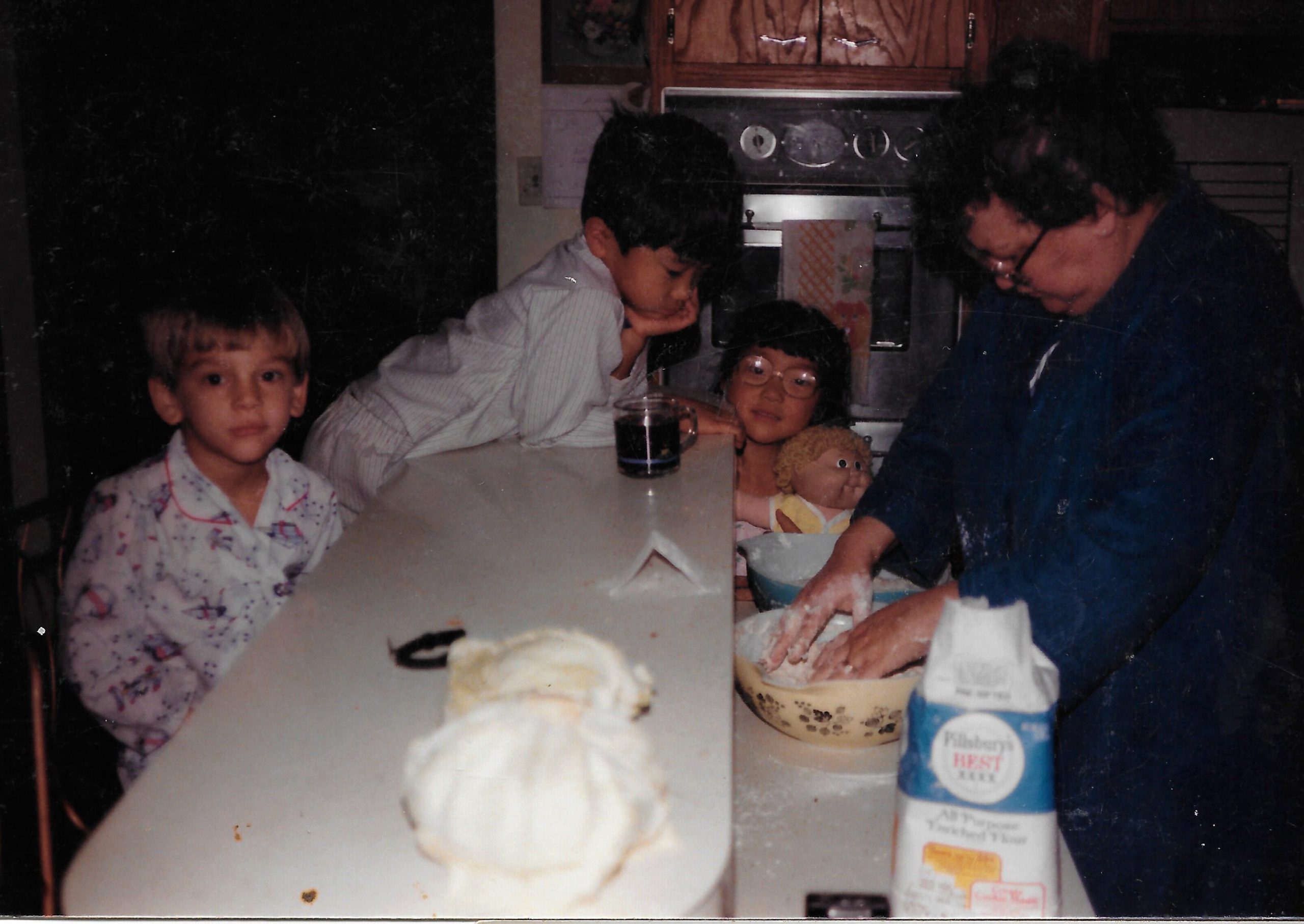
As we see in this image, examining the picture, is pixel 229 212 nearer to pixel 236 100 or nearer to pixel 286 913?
pixel 236 100

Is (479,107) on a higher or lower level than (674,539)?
higher

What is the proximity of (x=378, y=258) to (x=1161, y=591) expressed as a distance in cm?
125

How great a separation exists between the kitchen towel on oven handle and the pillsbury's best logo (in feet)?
5.63

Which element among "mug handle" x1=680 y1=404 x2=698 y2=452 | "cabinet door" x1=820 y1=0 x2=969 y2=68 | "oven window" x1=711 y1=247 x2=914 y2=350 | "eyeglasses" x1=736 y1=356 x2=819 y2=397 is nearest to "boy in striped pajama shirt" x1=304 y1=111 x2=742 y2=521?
"mug handle" x1=680 y1=404 x2=698 y2=452

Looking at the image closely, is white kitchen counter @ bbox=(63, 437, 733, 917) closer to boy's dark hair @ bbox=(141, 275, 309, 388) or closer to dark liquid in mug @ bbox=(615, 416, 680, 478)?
dark liquid in mug @ bbox=(615, 416, 680, 478)

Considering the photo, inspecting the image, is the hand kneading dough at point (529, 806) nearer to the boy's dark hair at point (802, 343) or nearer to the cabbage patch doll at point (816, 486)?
the cabbage patch doll at point (816, 486)

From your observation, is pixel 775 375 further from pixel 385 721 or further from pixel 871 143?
pixel 385 721

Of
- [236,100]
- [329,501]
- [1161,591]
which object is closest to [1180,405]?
[1161,591]

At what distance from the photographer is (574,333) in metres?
1.38

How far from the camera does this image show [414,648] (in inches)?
26.4

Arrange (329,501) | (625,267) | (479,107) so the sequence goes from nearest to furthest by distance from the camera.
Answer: (329,501) → (625,267) → (479,107)

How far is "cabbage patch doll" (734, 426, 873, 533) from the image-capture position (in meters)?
1.92

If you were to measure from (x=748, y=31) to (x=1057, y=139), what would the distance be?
151cm

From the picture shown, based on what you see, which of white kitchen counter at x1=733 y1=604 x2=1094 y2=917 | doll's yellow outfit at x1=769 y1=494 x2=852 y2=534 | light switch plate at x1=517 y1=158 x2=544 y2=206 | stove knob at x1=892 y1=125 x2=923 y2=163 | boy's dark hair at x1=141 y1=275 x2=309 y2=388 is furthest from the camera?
light switch plate at x1=517 y1=158 x2=544 y2=206
